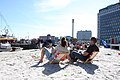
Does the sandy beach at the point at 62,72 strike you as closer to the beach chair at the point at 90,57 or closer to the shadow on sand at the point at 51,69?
the shadow on sand at the point at 51,69

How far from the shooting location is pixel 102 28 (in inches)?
6235

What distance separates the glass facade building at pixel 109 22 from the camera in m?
140

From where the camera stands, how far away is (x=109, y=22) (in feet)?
491

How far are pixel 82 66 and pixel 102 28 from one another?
151 metres

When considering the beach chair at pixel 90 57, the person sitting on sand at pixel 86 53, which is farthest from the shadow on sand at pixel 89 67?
the person sitting on sand at pixel 86 53

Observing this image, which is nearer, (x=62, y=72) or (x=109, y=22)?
(x=62, y=72)

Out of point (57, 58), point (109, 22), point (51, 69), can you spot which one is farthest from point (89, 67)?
point (109, 22)

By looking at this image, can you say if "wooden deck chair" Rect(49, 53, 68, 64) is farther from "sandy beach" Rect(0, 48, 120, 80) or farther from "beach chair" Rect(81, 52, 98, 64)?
"beach chair" Rect(81, 52, 98, 64)

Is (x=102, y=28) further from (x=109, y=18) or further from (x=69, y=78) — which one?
(x=69, y=78)

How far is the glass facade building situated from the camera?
458 feet

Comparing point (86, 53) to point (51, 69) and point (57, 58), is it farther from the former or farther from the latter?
point (51, 69)

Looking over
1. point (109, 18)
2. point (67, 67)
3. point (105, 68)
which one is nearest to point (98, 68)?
point (105, 68)

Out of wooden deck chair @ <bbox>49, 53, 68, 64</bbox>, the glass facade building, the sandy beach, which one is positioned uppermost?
the glass facade building

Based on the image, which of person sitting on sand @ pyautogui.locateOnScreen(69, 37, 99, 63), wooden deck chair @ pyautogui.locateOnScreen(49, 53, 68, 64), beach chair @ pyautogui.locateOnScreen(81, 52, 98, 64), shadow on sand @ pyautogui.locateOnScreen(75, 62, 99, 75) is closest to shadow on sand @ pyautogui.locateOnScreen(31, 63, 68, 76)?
wooden deck chair @ pyautogui.locateOnScreen(49, 53, 68, 64)
